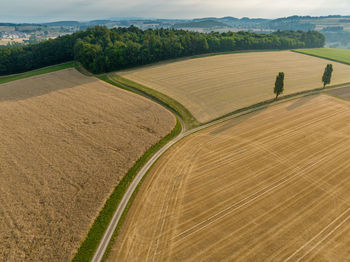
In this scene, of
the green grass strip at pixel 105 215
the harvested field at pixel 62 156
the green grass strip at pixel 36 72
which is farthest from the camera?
the green grass strip at pixel 36 72

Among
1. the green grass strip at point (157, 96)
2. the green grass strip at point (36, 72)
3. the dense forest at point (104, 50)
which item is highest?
the dense forest at point (104, 50)

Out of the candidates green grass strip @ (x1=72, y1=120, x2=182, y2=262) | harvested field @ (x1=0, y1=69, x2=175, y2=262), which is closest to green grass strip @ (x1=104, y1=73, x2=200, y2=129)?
harvested field @ (x1=0, y1=69, x2=175, y2=262)

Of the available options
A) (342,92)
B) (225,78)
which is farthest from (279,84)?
(342,92)

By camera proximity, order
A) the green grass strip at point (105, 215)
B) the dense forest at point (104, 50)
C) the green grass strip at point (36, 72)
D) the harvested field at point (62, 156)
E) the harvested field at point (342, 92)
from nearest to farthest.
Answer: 1. the green grass strip at point (105, 215)
2. the harvested field at point (62, 156)
3. the harvested field at point (342, 92)
4. the green grass strip at point (36, 72)
5. the dense forest at point (104, 50)

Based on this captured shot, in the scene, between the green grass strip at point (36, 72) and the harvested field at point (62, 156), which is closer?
the harvested field at point (62, 156)

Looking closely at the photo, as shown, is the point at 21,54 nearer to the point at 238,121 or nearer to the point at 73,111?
the point at 73,111

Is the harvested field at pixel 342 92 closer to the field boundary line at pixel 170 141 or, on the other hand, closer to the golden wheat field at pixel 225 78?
the field boundary line at pixel 170 141

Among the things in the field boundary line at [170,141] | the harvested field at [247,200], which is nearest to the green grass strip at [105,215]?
the field boundary line at [170,141]
